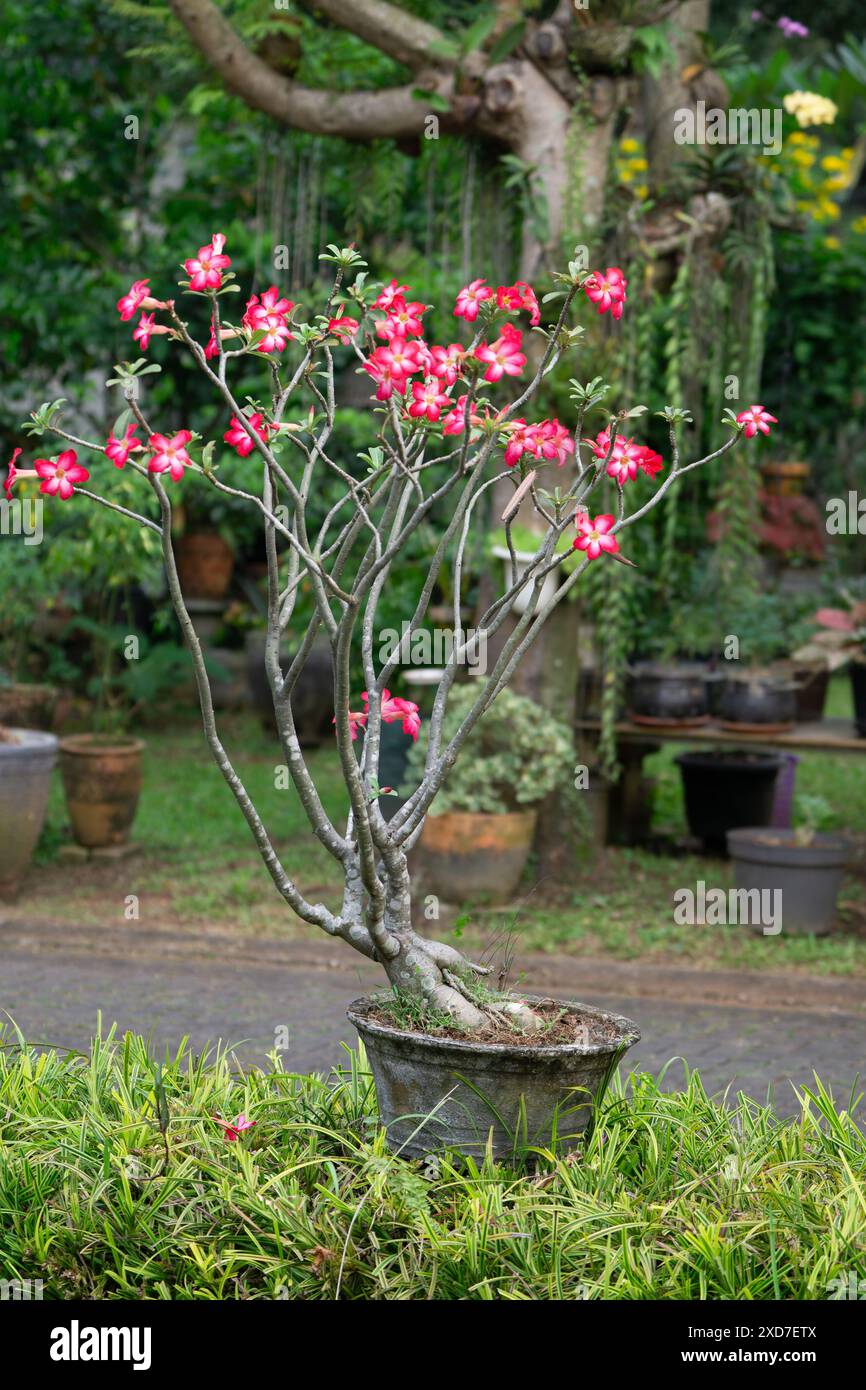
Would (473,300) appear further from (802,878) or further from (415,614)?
(802,878)

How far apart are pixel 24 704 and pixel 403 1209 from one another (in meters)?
6.20

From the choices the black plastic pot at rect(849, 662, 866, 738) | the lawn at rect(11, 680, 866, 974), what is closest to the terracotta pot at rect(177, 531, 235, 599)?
the lawn at rect(11, 680, 866, 974)

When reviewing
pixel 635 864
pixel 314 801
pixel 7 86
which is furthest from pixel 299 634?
pixel 314 801

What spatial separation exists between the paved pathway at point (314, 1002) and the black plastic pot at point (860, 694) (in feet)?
5.63

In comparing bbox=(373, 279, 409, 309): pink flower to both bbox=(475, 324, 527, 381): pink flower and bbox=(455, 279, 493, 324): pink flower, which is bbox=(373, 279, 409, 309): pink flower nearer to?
bbox=(455, 279, 493, 324): pink flower

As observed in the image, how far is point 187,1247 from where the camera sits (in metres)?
3.15

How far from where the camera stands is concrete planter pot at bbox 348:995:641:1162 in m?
3.30

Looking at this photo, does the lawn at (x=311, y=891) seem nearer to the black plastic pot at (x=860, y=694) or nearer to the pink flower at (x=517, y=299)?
the black plastic pot at (x=860, y=694)

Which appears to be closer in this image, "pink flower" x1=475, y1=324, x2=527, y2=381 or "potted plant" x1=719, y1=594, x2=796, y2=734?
"pink flower" x1=475, y1=324, x2=527, y2=381

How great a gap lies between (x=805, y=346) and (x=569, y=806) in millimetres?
4175

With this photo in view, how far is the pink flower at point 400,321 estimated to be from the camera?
3195mm

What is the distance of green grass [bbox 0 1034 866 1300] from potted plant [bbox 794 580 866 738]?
161 inches

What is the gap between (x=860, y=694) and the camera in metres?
7.79

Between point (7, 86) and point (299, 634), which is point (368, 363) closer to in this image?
point (299, 634)
